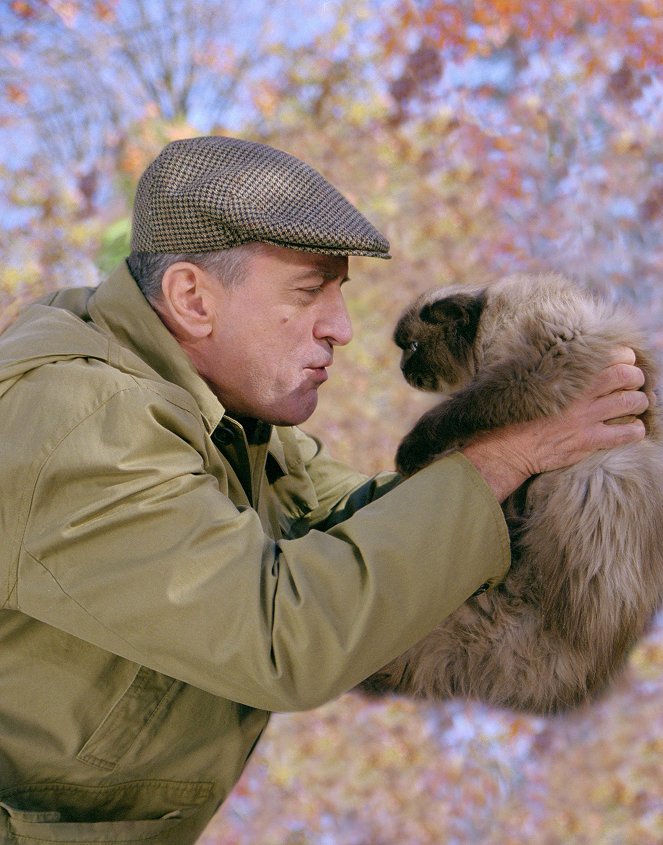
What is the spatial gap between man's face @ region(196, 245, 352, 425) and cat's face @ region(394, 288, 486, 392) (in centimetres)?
62

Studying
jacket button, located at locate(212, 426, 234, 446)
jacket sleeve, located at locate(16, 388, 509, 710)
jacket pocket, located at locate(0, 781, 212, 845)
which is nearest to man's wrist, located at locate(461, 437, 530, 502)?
jacket sleeve, located at locate(16, 388, 509, 710)

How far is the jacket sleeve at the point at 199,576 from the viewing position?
1.71 m

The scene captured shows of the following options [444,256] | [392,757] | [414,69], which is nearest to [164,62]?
[414,69]

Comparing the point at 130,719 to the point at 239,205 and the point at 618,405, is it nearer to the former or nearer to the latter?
the point at 239,205

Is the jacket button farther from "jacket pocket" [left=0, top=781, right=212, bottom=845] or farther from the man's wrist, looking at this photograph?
"jacket pocket" [left=0, top=781, right=212, bottom=845]

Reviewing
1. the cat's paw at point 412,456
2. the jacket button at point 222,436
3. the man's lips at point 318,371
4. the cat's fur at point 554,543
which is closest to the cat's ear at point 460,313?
the cat's fur at point 554,543

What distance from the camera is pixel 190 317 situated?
2268 mm

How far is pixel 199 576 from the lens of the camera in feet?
5.63

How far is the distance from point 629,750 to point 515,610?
4566mm

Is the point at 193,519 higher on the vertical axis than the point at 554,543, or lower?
higher

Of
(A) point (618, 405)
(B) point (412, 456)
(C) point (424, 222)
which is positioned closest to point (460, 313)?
(B) point (412, 456)

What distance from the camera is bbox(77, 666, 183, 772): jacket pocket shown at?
1.95 metres

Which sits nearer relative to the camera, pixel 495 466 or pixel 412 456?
pixel 495 466

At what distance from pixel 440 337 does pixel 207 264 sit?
0.97 metres
